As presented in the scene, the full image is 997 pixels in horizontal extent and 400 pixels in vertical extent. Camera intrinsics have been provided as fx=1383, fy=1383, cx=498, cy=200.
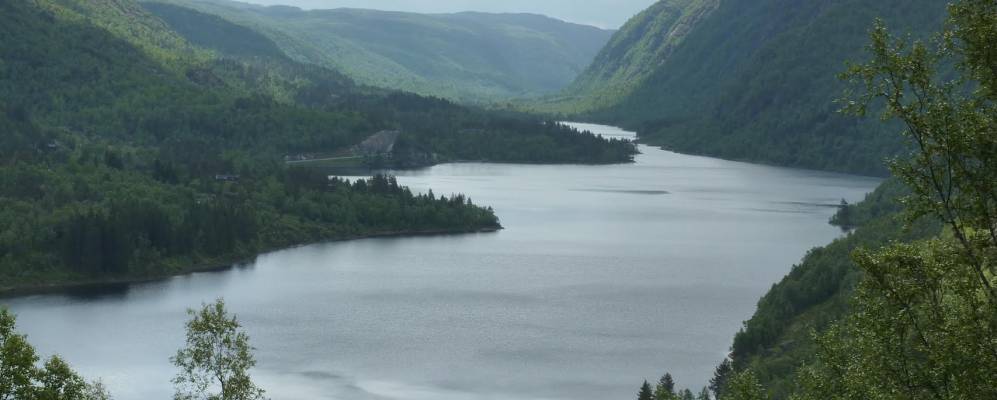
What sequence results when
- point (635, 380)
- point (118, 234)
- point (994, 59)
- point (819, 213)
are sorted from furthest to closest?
point (819, 213) → point (118, 234) → point (635, 380) → point (994, 59)

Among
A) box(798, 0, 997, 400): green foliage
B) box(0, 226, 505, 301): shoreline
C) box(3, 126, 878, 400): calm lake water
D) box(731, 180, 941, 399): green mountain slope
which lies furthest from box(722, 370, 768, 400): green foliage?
box(0, 226, 505, 301): shoreline

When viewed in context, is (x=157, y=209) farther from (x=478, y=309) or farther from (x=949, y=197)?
(x=949, y=197)

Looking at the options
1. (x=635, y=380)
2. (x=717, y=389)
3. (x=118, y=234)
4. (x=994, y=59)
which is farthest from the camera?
(x=118, y=234)

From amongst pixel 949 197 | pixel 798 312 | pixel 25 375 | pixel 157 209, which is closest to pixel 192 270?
pixel 157 209

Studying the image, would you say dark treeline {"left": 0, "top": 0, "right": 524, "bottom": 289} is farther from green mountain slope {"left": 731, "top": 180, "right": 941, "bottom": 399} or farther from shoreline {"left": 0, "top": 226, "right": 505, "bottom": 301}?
green mountain slope {"left": 731, "top": 180, "right": 941, "bottom": 399}

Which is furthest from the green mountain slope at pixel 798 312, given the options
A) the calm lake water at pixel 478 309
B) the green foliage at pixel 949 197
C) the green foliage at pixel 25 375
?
the green foliage at pixel 949 197

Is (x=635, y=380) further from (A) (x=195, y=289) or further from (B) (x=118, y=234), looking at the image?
(B) (x=118, y=234)

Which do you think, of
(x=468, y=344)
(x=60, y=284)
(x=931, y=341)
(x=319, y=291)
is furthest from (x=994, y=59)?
(x=60, y=284)

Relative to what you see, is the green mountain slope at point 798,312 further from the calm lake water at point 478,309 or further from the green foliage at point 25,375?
the green foliage at point 25,375
